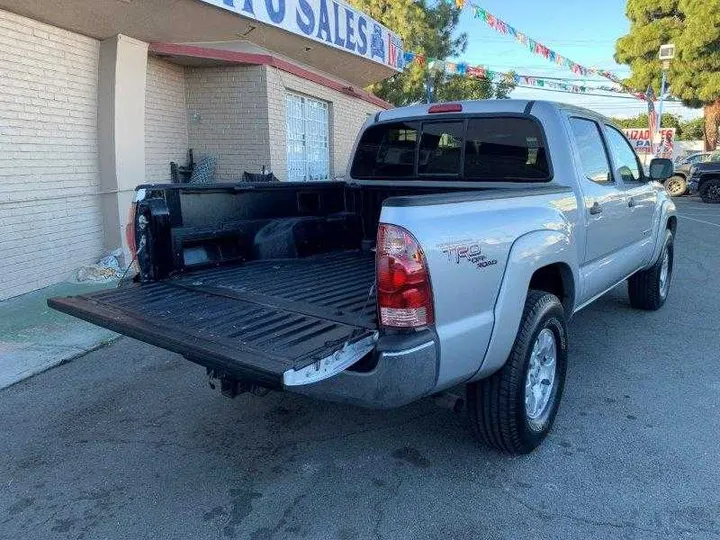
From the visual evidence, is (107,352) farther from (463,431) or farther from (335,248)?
(463,431)

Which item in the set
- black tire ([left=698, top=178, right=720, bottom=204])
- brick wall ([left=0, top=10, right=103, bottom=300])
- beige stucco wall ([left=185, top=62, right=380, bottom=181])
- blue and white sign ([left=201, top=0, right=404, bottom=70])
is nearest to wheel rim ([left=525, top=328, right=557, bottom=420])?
brick wall ([left=0, top=10, right=103, bottom=300])

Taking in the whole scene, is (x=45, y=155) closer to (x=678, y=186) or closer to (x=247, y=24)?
(x=247, y=24)

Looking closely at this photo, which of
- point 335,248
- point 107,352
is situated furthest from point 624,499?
point 107,352

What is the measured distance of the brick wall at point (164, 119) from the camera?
859 centimetres

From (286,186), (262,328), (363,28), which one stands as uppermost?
(363,28)

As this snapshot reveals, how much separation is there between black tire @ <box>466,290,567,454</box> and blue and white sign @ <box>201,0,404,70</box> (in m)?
6.03

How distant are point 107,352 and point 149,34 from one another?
4.62 metres

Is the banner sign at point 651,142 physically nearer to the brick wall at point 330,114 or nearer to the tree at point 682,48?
the tree at point 682,48

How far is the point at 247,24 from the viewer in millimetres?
8180

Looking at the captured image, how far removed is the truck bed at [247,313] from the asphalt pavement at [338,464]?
2.76 feet

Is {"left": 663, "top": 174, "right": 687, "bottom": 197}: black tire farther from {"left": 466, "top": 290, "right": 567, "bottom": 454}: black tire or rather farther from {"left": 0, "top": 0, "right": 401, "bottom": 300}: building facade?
{"left": 466, "top": 290, "right": 567, "bottom": 454}: black tire

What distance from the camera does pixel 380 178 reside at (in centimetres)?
493

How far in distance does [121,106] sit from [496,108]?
5.47 meters

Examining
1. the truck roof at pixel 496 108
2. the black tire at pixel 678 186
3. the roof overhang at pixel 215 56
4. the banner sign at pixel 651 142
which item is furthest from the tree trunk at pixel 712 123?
the truck roof at pixel 496 108
